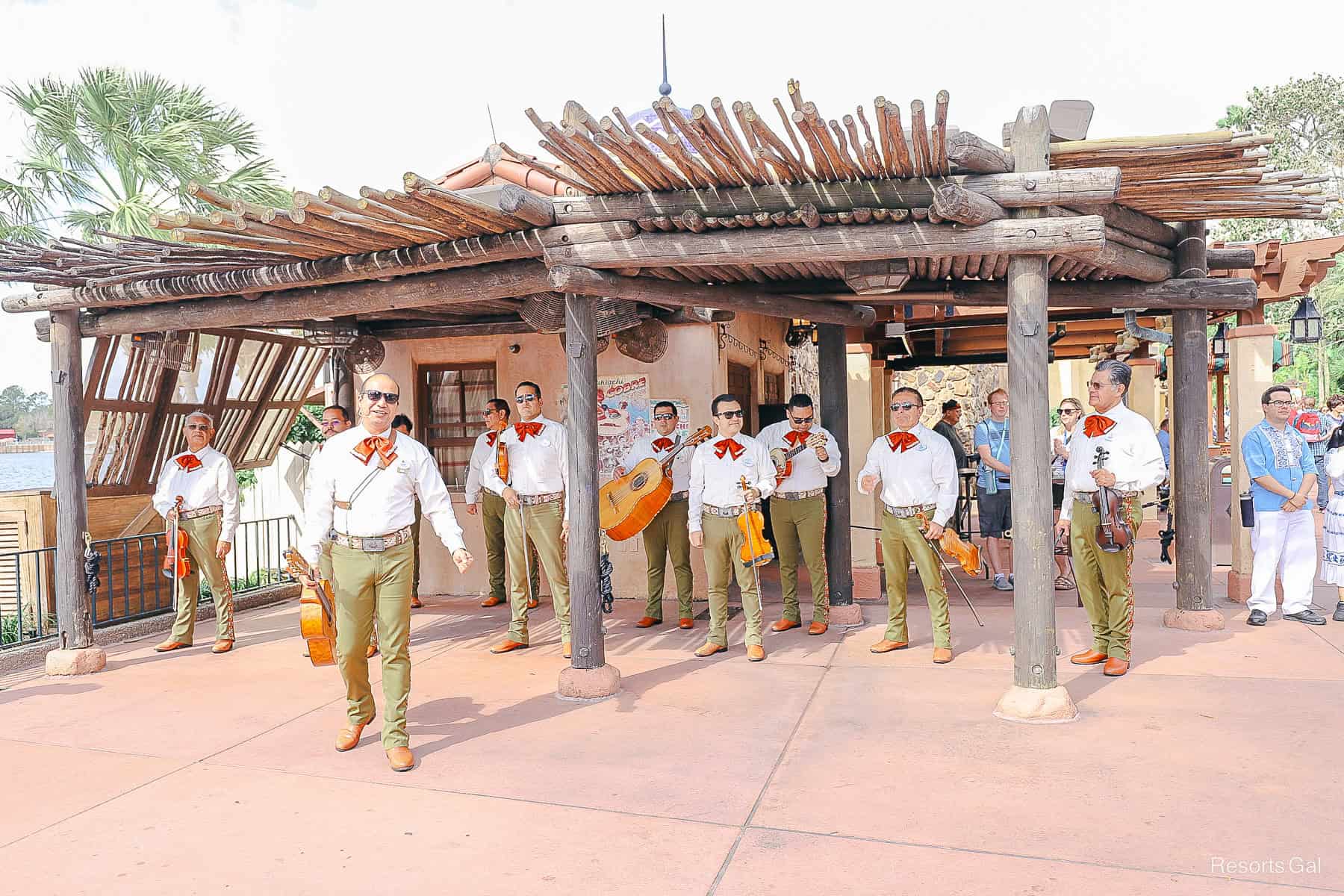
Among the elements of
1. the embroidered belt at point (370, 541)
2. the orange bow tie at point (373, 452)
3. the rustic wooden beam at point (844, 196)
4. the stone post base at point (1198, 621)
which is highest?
the rustic wooden beam at point (844, 196)

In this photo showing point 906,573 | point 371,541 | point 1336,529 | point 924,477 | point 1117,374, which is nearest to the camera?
point 371,541

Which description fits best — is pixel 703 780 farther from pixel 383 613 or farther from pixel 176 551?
pixel 176 551

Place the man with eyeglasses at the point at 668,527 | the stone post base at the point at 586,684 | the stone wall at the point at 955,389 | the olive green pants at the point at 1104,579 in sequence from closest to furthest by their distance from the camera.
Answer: the stone post base at the point at 586,684
the olive green pants at the point at 1104,579
the man with eyeglasses at the point at 668,527
the stone wall at the point at 955,389

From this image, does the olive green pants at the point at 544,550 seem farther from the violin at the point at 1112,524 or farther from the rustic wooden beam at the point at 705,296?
the violin at the point at 1112,524

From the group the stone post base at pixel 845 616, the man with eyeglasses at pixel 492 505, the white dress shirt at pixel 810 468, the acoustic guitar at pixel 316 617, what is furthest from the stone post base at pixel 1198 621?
the acoustic guitar at pixel 316 617

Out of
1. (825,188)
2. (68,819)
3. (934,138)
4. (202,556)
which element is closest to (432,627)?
(202,556)

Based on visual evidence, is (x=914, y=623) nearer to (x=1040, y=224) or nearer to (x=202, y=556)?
(x=1040, y=224)

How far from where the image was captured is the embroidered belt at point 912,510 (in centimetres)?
641

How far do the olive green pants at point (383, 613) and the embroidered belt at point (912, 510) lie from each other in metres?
3.16

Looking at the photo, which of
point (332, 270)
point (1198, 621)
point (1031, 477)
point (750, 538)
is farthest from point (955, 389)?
point (332, 270)

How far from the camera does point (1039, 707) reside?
16.6ft

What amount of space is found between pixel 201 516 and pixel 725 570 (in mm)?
3919

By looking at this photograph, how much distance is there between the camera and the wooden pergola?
484 cm

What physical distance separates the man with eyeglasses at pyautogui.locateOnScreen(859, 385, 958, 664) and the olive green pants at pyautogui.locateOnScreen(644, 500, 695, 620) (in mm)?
1725
